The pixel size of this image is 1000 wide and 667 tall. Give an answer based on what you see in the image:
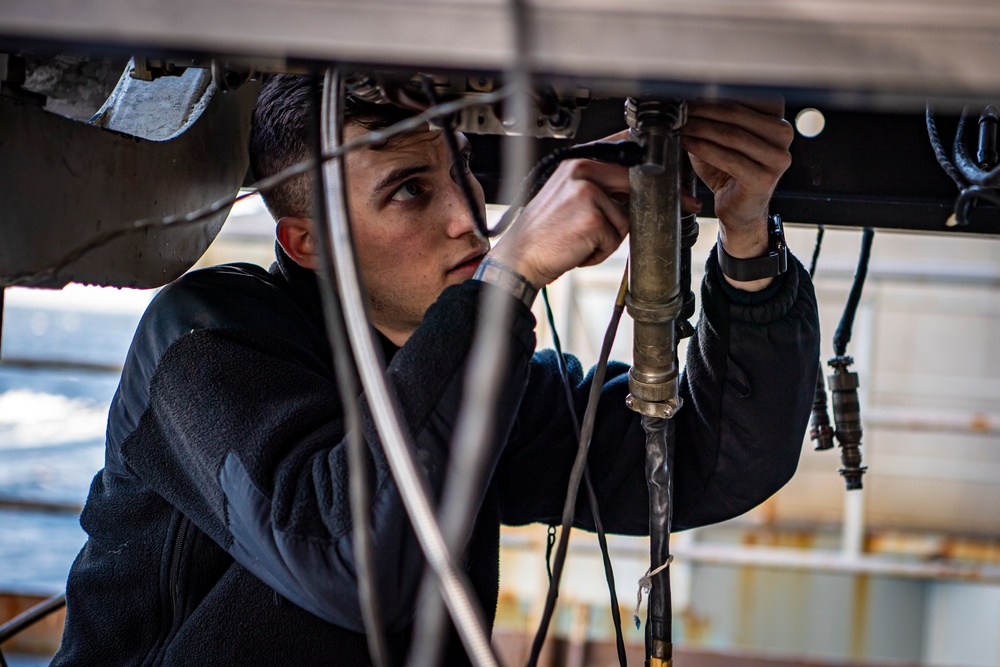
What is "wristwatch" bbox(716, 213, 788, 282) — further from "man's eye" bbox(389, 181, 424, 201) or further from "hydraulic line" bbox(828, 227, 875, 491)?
"man's eye" bbox(389, 181, 424, 201)

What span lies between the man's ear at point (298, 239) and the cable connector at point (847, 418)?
1.85 feet

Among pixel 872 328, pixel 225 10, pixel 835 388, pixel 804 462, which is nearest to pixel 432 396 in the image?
pixel 225 10

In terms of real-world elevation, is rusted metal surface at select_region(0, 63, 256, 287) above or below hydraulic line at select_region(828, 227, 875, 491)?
above

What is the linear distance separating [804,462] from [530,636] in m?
1.60

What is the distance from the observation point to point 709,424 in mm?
990

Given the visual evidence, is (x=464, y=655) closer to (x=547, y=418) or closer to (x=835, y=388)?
(x=547, y=418)

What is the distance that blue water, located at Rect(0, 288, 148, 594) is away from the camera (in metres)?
2.96

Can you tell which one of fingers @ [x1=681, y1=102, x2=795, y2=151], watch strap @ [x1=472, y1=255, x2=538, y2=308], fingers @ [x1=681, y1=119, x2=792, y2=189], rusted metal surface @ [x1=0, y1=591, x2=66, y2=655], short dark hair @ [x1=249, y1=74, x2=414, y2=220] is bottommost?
rusted metal surface @ [x1=0, y1=591, x2=66, y2=655]

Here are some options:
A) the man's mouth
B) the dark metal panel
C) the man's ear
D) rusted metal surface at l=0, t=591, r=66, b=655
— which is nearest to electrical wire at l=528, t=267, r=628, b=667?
the dark metal panel

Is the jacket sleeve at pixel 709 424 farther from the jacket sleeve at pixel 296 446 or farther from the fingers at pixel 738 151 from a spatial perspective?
the jacket sleeve at pixel 296 446

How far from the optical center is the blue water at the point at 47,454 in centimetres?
296

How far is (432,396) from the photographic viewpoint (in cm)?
68

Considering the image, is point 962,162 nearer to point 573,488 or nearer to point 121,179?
point 573,488

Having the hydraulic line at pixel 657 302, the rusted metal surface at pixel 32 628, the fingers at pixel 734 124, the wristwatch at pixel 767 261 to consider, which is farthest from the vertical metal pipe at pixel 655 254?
the rusted metal surface at pixel 32 628
